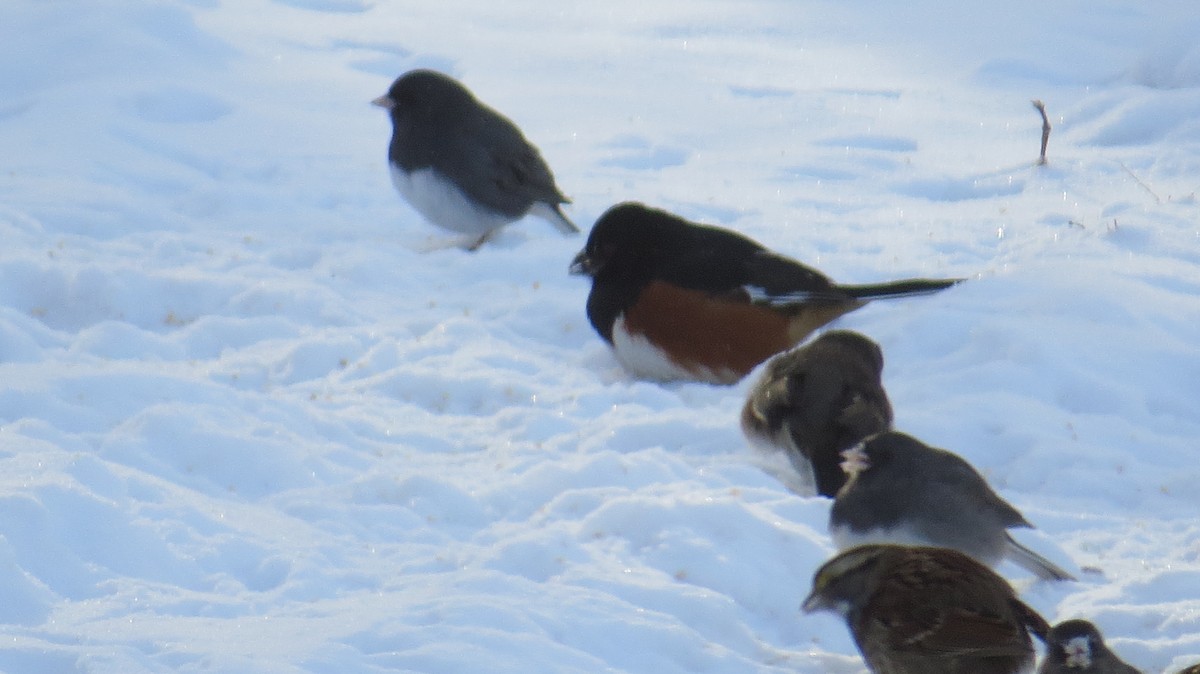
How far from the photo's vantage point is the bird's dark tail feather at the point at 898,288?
6.18 m

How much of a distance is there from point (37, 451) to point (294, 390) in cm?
118

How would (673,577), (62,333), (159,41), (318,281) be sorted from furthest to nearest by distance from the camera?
(159,41)
(318,281)
(62,333)
(673,577)

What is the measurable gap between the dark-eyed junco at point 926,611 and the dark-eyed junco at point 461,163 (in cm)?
418

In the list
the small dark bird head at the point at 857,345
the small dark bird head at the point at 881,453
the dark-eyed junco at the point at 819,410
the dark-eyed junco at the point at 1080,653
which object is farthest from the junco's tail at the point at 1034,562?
the small dark bird head at the point at 857,345

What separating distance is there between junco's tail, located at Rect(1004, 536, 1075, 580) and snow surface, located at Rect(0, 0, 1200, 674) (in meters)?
0.05

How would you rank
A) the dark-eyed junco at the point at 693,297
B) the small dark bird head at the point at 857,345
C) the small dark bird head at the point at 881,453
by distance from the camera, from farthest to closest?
the dark-eyed junco at the point at 693,297 → the small dark bird head at the point at 857,345 → the small dark bird head at the point at 881,453

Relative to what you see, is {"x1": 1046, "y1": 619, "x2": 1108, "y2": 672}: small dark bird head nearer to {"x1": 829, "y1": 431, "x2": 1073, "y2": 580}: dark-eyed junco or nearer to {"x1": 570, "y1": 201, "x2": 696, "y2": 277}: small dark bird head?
{"x1": 829, "y1": 431, "x2": 1073, "y2": 580}: dark-eyed junco

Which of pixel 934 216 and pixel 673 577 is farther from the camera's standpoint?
pixel 934 216

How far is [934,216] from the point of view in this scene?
26.3 ft

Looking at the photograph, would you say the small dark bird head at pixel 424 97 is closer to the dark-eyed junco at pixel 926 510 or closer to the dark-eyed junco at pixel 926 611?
the dark-eyed junco at pixel 926 510

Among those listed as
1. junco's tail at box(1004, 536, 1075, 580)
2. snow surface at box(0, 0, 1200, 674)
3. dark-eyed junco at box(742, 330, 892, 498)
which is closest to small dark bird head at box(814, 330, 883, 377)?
dark-eyed junco at box(742, 330, 892, 498)

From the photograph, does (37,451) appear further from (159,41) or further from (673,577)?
(159,41)

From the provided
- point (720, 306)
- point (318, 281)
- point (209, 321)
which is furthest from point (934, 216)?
point (209, 321)

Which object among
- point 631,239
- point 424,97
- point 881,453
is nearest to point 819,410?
point 881,453
